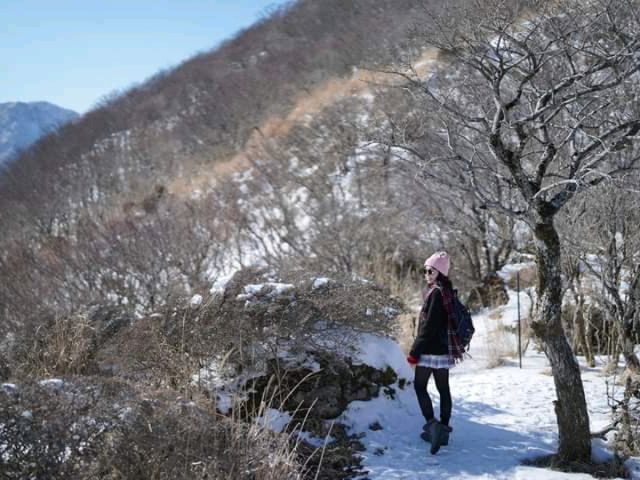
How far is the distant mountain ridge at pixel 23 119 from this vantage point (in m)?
65.3

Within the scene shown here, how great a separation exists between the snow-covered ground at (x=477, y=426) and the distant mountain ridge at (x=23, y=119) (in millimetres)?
65222

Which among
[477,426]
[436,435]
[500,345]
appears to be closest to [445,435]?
[436,435]

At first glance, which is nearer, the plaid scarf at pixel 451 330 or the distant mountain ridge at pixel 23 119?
the plaid scarf at pixel 451 330

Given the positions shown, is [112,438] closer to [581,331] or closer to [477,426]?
[477,426]

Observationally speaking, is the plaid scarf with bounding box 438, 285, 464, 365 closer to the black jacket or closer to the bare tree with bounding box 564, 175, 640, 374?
the black jacket

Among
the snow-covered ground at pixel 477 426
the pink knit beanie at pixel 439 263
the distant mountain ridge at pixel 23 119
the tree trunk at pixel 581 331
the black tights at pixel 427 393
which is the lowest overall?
the snow-covered ground at pixel 477 426

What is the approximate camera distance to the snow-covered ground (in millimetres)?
3832

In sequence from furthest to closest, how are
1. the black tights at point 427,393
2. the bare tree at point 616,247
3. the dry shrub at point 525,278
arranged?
1. the dry shrub at point 525,278
2. the bare tree at point 616,247
3. the black tights at point 427,393

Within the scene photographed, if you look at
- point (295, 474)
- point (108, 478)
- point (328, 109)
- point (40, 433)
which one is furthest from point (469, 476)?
point (328, 109)

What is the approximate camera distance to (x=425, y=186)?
10.6 meters

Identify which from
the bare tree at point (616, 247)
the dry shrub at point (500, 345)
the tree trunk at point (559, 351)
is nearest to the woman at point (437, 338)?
the tree trunk at point (559, 351)

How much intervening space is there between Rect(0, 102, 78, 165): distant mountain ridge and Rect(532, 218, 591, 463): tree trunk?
219ft

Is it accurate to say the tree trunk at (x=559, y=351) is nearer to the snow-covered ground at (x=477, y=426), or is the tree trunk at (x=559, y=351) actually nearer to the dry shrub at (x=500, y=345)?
the snow-covered ground at (x=477, y=426)

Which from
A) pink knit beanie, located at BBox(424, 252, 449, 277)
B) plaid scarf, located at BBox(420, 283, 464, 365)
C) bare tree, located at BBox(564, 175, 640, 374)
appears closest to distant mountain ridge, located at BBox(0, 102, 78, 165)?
bare tree, located at BBox(564, 175, 640, 374)
